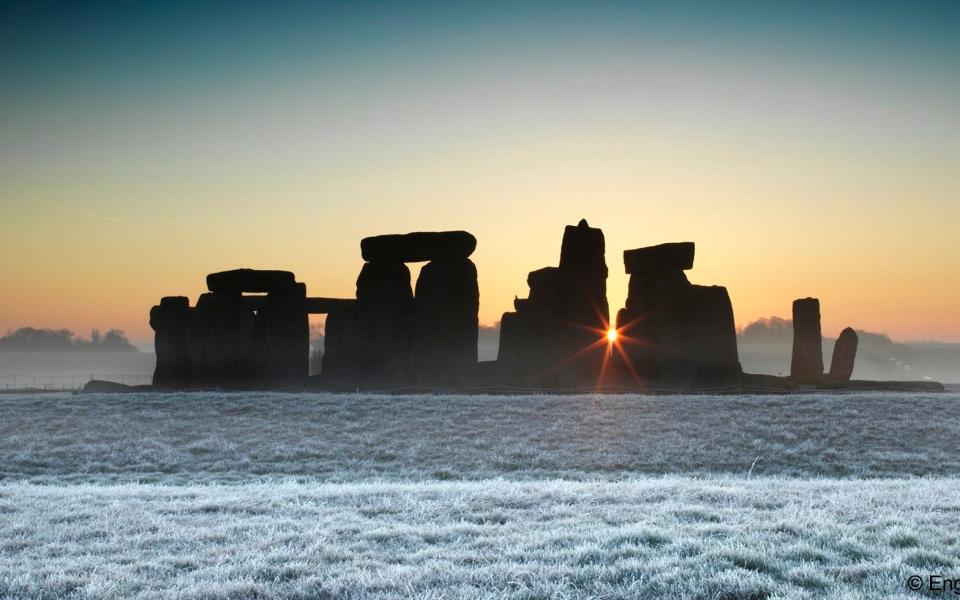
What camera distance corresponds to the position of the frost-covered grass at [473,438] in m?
14.9

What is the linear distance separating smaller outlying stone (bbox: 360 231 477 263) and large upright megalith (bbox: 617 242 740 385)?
20.5 feet

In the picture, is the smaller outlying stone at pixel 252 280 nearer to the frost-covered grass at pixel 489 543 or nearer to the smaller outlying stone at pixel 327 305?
the smaller outlying stone at pixel 327 305

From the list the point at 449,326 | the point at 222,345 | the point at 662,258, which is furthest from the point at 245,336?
the point at 662,258

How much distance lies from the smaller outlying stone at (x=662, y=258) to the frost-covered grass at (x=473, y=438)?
7541mm

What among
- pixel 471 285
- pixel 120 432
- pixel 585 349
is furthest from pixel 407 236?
pixel 120 432

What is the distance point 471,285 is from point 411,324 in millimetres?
2652

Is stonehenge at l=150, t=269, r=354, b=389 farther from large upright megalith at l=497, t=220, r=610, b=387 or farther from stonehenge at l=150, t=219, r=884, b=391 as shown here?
large upright megalith at l=497, t=220, r=610, b=387

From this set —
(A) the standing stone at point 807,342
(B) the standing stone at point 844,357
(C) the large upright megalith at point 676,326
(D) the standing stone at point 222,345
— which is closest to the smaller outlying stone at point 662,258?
(C) the large upright megalith at point 676,326

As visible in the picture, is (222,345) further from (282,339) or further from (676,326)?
(676,326)

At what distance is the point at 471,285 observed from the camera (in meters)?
27.6

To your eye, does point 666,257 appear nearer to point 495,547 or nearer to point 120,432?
point 120,432

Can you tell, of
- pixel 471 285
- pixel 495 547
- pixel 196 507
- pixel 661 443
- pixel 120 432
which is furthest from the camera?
pixel 471 285

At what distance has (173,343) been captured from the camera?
31.9 m

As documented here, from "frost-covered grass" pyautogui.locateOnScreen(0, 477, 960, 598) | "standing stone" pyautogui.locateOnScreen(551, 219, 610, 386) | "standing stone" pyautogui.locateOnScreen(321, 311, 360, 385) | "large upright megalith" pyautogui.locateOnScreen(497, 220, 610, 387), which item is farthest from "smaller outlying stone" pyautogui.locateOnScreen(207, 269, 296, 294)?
"frost-covered grass" pyautogui.locateOnScreen(0, 477, 960, 598)
